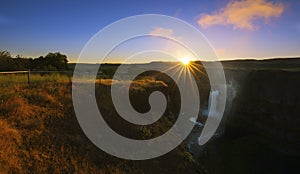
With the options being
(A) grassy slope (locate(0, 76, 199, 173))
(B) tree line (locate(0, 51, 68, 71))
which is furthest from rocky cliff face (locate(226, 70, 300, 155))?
(B) tree line (locate(0, 51, 68, 71))

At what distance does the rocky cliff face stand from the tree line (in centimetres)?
2544

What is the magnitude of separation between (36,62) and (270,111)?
111ft

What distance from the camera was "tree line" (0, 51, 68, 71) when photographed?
24828mm

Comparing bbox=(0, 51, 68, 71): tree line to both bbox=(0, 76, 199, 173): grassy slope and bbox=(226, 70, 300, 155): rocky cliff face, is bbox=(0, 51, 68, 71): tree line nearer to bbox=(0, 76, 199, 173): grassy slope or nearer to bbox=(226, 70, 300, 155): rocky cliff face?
bbox=(0, 76, 199, 173): grassy slope

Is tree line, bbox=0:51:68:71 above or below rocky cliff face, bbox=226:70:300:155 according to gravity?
above

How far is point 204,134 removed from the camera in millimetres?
26156

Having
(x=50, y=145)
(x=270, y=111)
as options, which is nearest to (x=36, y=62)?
(x=50, y=145)

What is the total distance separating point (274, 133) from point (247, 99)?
1037cm

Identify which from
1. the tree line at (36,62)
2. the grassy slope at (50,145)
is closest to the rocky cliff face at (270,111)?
the grassy slope at (50,145)

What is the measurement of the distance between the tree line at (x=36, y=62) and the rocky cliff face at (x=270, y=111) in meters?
25.4

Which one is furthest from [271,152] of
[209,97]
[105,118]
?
[209,97]

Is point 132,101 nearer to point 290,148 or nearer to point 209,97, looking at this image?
point 290,148

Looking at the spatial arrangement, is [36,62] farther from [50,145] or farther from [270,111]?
[270,111]

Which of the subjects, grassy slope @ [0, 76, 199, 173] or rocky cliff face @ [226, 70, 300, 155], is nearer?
grassy slope @ [0, 76, 199, 173]
